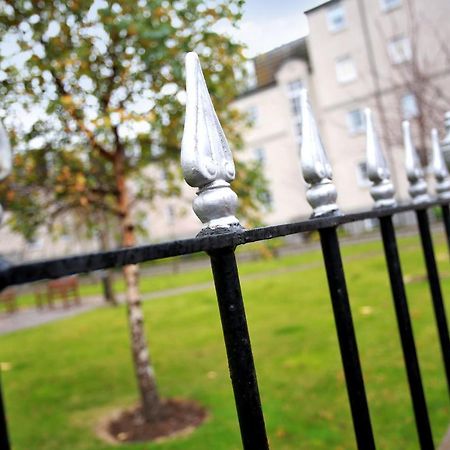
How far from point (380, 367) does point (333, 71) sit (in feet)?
64.7

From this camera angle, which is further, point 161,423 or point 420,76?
point 420,76

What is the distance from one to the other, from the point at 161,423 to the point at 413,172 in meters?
3.57

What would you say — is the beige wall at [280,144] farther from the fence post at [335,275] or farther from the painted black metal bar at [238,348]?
the painted black metal bar at [238,348]

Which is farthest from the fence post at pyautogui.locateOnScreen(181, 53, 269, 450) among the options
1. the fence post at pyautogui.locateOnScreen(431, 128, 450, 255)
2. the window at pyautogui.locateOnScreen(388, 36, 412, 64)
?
the window at pyautogui.locateOnScreen(388, 36, 412, 64)

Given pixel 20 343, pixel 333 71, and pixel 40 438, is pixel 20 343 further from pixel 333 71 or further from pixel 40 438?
pixel 333 71

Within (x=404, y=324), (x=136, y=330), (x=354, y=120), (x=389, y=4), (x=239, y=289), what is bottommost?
(x=136, y=330)

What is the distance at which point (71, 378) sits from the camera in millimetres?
6297

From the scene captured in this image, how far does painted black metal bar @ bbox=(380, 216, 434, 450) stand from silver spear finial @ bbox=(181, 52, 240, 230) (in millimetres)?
830

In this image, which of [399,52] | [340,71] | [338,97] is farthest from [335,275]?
[340,71]

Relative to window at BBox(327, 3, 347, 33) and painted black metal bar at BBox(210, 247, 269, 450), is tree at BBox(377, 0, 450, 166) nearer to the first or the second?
painted black metal bar at BBox(210, 247, 269, 450)

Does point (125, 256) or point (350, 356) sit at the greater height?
point (125, 256)

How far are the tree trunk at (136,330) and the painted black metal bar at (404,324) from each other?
3408 mm

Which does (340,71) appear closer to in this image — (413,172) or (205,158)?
(413,172)

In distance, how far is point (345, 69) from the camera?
72.1 ft
